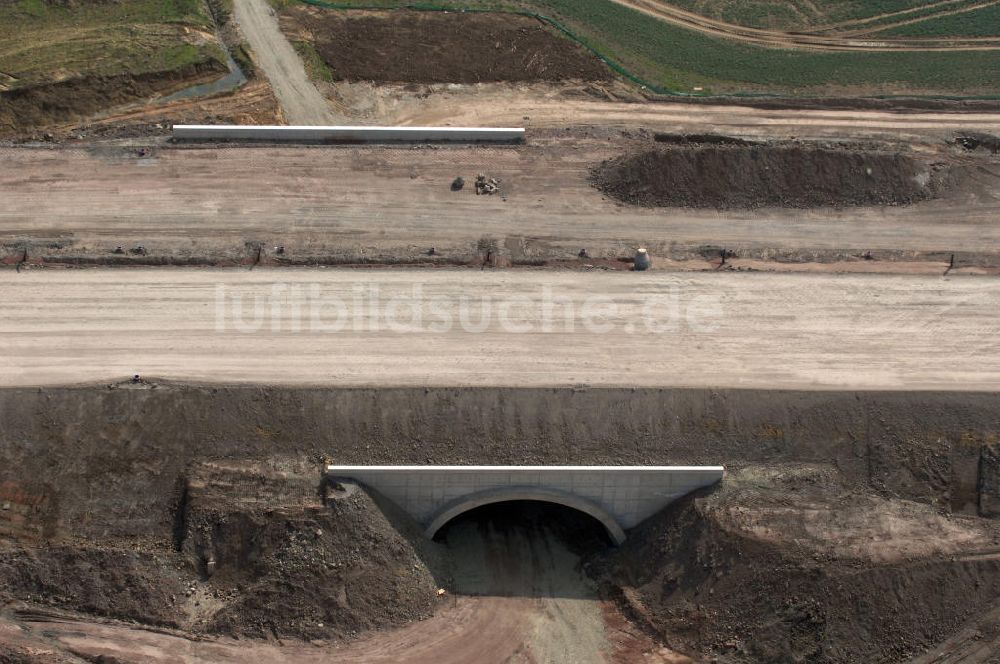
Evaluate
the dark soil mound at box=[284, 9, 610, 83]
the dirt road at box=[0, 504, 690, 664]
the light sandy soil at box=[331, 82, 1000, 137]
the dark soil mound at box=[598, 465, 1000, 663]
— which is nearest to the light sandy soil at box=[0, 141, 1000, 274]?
the light sandy soil at box=[331, 82, 1000, 137]

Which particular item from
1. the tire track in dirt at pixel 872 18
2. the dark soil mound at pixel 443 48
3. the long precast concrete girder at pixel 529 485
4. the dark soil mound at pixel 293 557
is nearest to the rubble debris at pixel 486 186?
the dark soil mound at pixel 443 48

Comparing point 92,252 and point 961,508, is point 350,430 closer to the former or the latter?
point 92,252

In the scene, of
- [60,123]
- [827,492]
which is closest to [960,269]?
[827,492]

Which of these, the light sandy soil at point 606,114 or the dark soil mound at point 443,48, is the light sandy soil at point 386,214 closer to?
the light sandy soil at point 606,114

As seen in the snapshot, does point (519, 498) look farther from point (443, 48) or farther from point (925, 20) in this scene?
point (925, 20)

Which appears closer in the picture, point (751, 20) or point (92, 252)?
point (92, 252)

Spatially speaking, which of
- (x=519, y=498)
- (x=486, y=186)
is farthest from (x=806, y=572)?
(x=486, y=186)
